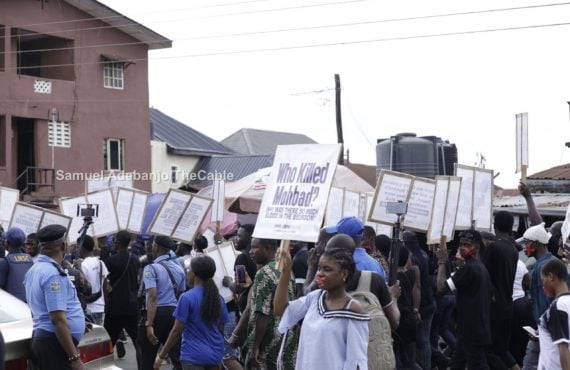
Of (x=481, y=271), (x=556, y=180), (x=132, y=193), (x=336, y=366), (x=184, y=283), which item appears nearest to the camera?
(x=336, y=366)

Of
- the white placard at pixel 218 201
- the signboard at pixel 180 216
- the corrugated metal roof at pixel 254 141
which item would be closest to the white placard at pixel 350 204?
the white placard at pixel 218 201

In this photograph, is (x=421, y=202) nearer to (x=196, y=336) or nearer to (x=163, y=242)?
(x=163, y=242)

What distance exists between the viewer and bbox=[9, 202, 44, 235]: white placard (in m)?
12.9

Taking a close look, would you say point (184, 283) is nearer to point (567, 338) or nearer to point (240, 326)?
point (240, 326)

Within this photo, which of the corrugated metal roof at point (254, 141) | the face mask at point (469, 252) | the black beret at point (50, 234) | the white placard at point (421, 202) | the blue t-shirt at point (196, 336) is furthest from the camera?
the corrugated metal roof at point (254, 141)

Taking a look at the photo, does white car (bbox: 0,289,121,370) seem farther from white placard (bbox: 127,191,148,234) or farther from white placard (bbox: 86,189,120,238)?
white placard (bbox: 127,191,148,234)

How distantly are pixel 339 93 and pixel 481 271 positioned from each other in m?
24.9

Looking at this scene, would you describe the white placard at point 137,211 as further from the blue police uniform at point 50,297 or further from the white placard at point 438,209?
the blue police uniform at point 50,297

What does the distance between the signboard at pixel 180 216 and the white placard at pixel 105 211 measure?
58.2 inches

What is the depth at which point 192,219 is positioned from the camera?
12.5 m

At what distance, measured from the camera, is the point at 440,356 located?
1109 centimetres

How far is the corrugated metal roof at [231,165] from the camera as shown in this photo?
41.1 meters

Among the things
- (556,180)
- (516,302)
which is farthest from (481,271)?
(556,180)

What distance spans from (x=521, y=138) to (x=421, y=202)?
1395 mm
